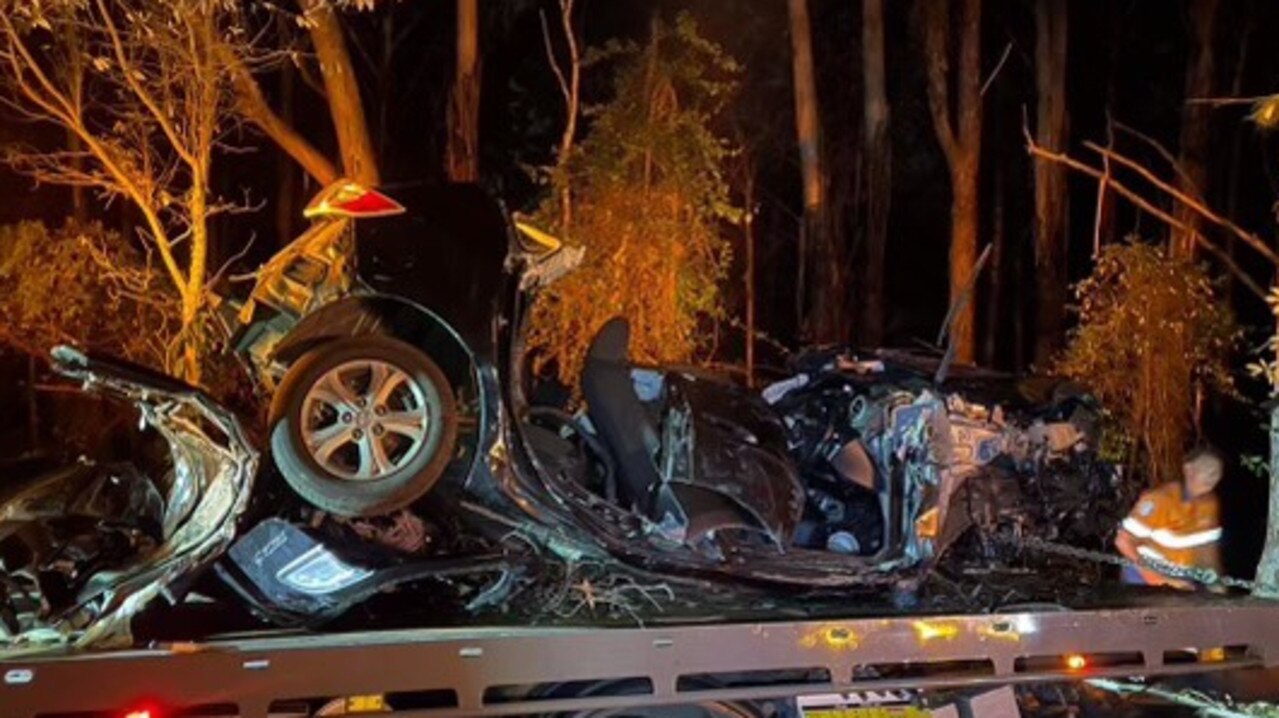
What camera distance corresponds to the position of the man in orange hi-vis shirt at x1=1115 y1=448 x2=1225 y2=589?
735cm

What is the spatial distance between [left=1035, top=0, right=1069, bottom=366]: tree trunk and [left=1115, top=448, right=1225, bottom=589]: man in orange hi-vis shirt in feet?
32.7

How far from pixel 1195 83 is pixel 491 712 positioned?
52.0 feet

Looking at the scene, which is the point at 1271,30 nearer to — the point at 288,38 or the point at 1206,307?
the point at 1206,307

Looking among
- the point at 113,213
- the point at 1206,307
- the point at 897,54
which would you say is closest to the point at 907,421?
the point at 1206,307

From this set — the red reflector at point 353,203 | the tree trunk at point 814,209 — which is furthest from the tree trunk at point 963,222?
the red reflector at point 353,203

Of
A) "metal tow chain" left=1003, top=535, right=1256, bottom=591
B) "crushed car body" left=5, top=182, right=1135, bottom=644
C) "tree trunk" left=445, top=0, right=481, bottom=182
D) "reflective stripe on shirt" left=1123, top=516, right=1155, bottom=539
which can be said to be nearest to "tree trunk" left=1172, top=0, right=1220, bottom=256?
"tree trunk" left=445, top=0, right=481, bottom=182

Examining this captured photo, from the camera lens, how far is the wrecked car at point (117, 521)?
14.9 ft

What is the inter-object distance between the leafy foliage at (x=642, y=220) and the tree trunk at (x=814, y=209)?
3.85 metres

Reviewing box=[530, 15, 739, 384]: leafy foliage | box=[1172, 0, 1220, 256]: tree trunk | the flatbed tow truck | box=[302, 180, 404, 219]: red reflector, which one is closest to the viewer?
the flatbed tow truck

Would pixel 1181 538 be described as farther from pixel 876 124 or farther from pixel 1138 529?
pixel 876 124

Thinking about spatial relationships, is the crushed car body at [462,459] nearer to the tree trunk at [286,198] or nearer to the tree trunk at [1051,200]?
the tree trunk at [1051,200]

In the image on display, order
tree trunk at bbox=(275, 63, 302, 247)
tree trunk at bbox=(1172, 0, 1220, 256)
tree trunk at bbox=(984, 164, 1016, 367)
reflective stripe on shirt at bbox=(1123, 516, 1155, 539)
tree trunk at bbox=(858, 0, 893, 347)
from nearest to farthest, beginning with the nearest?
reflective stripe on shirt at bbox=(1123, 516, 1155, 539), tree trunk at bbox=(1172, 0, 1220, 256), tree trunk at bbox=(858, 0, 893, 347), tree trunk at bbox=(984, 164, 1016, 367), tree trunk at bbox=(275, 63, 302, 247)

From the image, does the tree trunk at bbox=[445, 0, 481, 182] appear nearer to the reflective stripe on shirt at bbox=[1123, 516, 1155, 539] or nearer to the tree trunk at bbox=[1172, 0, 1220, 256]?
the reflective stripe on shirt at bbox=[1123, 516, 1155, 539]

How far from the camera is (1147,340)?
13133 mm
